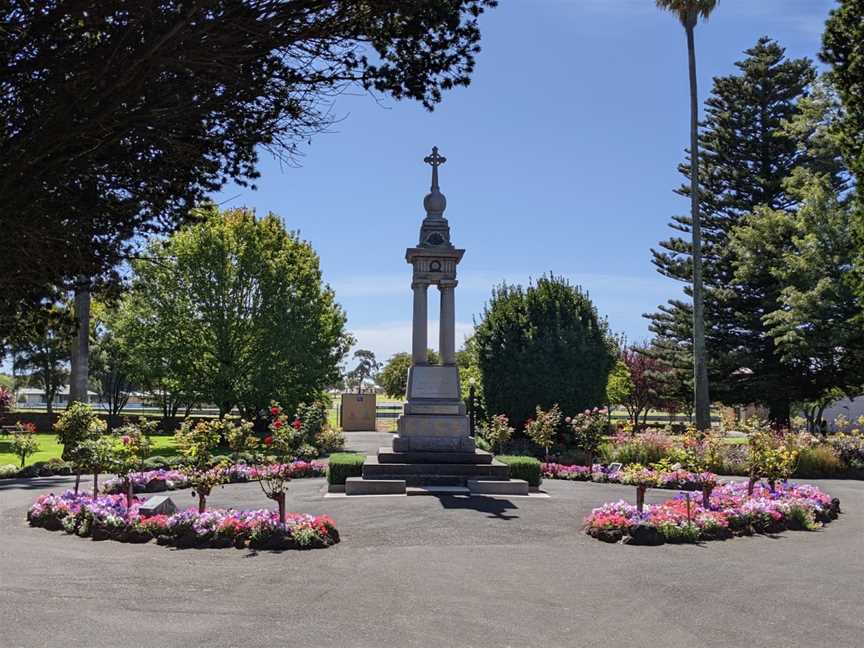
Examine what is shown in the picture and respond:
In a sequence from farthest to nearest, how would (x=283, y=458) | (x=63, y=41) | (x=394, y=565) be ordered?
(x=283, y=458), (x=394, y=565), (x=63, y=41)

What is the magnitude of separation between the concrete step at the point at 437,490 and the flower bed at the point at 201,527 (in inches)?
195

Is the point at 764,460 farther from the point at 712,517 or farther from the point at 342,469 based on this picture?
the point at 342,469

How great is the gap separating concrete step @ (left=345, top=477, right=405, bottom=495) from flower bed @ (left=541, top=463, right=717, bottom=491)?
19.8 ft

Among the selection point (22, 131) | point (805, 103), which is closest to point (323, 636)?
point (22, 131)

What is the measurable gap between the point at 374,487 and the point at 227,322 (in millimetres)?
17963

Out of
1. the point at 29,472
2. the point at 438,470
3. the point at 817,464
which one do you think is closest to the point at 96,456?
the point at 438,470

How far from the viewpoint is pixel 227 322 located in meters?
31.5

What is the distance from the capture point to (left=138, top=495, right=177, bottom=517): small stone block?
11367mm

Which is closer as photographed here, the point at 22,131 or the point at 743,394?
the point at 22,131

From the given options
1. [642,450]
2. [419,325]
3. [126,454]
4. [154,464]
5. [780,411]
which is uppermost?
[419,325]

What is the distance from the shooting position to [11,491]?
1670cm

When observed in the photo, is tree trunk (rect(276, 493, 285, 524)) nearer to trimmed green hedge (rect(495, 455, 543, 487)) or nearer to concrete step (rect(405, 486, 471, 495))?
concrete step (rect(405, 486, 471, 495))

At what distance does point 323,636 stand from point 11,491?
1378 cm

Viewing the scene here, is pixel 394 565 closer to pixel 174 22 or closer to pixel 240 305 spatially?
pixel 174 22
